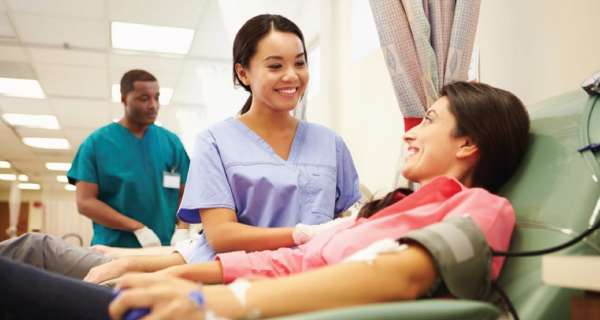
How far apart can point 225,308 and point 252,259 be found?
1.85 ft

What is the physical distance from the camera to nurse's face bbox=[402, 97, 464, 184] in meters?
1.18

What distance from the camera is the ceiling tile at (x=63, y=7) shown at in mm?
3938

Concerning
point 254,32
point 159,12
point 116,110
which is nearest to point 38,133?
point 116,110

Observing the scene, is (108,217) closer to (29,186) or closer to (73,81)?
(73,81)

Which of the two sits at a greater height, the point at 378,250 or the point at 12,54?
the point at 12,54

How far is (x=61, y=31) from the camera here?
4.43 m

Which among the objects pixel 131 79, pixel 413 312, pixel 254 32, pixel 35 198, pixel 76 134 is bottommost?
pixel 413 312

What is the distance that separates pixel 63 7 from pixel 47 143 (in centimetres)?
519

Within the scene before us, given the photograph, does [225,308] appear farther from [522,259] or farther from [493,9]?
[493,9]

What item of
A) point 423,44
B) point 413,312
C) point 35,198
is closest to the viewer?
point 413,312

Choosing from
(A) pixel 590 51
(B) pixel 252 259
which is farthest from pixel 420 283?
(A) pixel 590 51

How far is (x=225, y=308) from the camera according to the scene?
2.24ft

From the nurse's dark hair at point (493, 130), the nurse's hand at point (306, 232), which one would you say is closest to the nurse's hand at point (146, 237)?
the nurse's hand at point (306, 232)

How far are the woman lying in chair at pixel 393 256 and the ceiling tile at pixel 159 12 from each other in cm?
313
